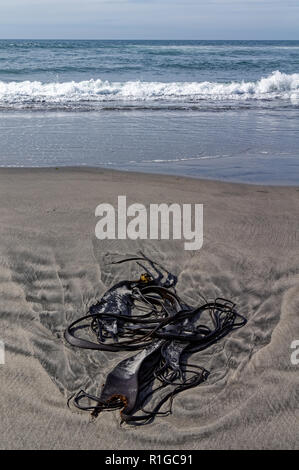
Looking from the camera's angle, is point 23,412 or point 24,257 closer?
point 23,412

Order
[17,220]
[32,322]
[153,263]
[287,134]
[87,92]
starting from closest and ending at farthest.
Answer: [32,322] → [153,263] → [17,220] → [287,134] → [87,92]

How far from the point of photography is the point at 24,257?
11.6ft

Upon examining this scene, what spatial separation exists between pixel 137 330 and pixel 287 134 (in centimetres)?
646

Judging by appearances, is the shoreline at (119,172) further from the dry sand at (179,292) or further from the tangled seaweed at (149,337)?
the tangled seaweed at (149,337)

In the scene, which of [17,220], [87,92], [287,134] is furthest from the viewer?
[87,92]

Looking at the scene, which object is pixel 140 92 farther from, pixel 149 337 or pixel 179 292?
pixel 149 337

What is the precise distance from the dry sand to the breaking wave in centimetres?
804

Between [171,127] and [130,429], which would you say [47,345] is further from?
[171,127]

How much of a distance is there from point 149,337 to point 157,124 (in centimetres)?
684

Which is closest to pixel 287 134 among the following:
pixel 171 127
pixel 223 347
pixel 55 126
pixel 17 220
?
pixel 171 127

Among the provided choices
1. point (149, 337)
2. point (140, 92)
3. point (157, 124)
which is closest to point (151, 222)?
point (149, 337)

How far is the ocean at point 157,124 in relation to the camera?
6.48m

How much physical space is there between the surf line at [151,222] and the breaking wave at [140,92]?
314 inches
